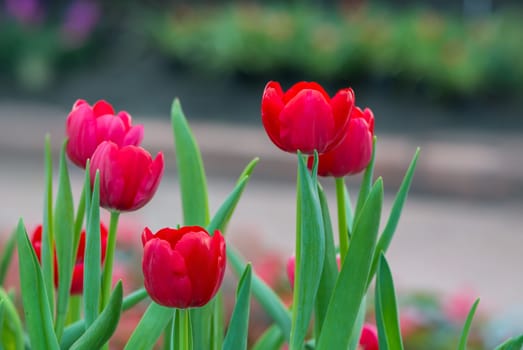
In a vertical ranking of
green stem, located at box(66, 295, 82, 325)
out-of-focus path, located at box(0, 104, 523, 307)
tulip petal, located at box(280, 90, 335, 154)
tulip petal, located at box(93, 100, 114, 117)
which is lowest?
out-of-focus path, located at box(0, 104, 523, 307)

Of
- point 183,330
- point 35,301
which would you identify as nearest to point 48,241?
point 35,301

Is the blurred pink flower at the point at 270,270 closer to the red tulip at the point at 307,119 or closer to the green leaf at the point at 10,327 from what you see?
the green leaf at the point at 10,327

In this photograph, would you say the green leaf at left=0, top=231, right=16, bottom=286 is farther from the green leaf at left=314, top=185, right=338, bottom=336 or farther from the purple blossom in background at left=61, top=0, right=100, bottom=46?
the purple blossom in background at left=61, top=0, right=100, bottom=46

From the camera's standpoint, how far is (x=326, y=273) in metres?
1.19

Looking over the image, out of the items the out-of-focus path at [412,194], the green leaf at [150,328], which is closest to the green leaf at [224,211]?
the green leaf at [150,328]

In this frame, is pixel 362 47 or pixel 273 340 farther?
pixel 362 47

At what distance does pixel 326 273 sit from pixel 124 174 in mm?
246

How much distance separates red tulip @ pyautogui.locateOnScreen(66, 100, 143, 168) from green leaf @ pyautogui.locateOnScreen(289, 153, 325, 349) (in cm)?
25

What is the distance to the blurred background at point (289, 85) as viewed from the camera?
6.37m

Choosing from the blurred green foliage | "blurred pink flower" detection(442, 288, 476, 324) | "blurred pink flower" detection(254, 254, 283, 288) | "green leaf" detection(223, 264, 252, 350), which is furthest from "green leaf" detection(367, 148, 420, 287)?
the blurred green foliage

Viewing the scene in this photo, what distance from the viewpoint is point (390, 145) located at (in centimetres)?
777

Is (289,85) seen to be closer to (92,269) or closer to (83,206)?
(83,206)

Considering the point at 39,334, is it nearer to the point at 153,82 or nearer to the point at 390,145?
the point at 390,145

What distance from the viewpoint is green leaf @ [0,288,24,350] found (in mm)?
1212
